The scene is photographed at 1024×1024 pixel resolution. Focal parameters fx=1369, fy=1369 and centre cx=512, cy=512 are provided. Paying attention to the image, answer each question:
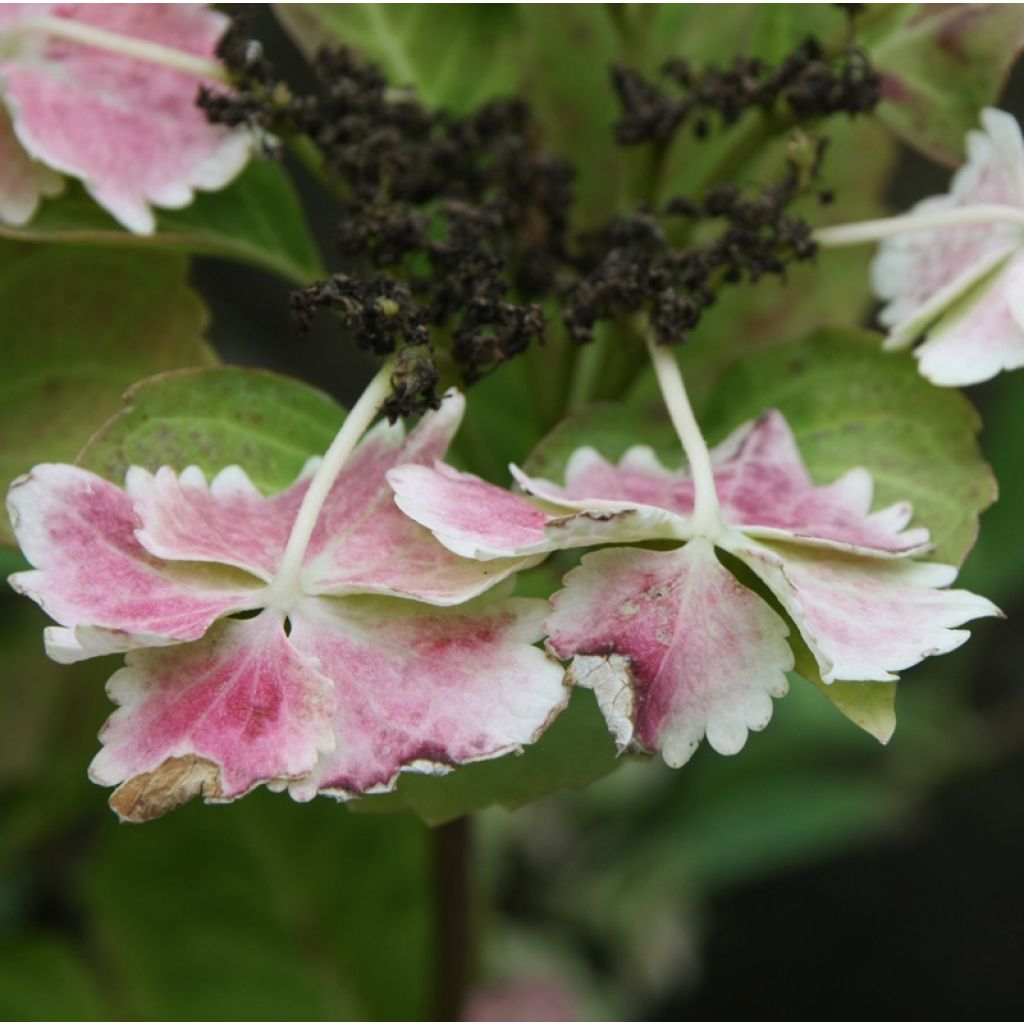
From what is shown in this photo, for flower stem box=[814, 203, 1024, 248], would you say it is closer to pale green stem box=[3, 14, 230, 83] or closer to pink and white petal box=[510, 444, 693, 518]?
pink and white petal box=[510, 444, 693, 518]

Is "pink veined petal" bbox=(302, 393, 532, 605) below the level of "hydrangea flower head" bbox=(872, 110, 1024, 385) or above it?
above

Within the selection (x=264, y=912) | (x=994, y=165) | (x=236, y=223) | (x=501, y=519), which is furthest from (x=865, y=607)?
(x=264, y=912)

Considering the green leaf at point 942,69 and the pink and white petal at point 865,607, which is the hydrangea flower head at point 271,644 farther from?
the green leaf at point 942,69

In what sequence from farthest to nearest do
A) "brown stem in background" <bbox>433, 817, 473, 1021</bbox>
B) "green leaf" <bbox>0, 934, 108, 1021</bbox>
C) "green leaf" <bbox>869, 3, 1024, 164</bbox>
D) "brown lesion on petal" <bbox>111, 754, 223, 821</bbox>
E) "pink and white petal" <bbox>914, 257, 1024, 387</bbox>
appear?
1. "green leaf" <bbox>0, 934, 108, 1021</bbox>
2. "brown stem in background" <bbox>433, 817, 473, 1021</bbox>
3. "green leaf" <bbox>869, 3, 1024, 164</bbox>
4. "pink and white petal" <bbox>914, 257, 1024, 387</bbox>
5. "brown lesion on petal" <bbox>111, 754, 223, 821</bbox>

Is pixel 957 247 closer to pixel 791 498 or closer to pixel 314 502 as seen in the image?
pixel 791 498

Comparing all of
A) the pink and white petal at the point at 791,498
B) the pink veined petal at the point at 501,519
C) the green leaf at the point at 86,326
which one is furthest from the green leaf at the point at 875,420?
the green leaf at the point at 86,326

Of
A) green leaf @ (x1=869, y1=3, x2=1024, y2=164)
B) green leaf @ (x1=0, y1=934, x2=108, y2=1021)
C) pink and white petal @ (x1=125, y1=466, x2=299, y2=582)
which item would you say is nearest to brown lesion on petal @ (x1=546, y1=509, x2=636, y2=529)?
pink and white petal @ (x1=125, y1=466, x2=299, y2=582)

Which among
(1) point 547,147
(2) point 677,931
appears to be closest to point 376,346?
(1) point 547,147
